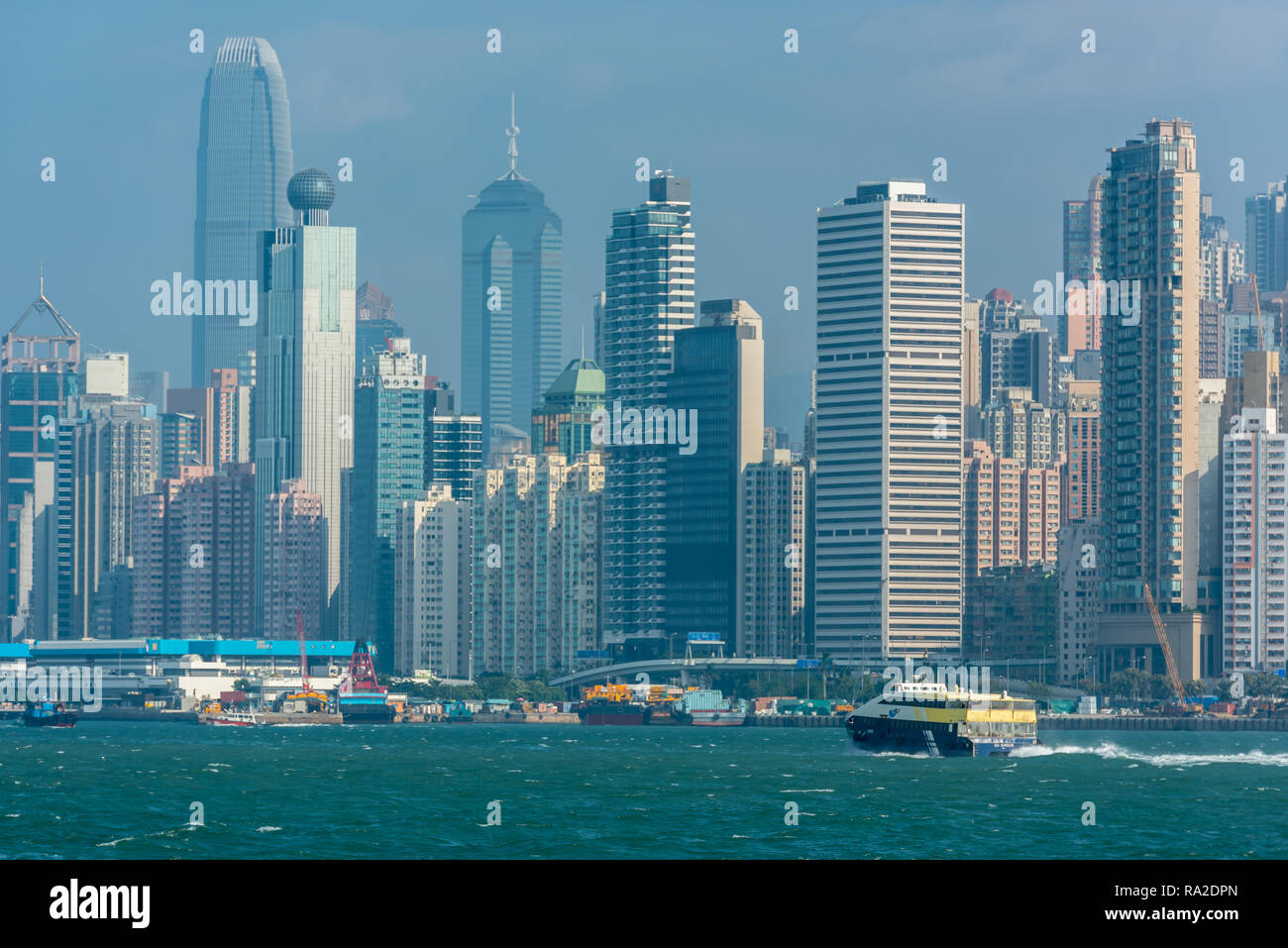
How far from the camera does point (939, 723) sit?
180125mm

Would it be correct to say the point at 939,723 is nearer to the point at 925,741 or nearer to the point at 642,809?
the point at 925,741

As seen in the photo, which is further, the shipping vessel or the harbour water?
the shipping vessel

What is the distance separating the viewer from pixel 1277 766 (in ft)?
629

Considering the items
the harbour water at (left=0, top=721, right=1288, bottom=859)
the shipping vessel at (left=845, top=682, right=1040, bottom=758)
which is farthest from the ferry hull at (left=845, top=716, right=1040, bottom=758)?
the harbour water at (left=0, top=721, right=1288, bottom=859)

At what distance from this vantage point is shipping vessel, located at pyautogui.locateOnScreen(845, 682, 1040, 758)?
590 feet

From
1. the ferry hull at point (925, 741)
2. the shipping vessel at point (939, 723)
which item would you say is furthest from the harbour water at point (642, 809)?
the shipping vessel at point (939, 723)

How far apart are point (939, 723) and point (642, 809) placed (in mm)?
70545

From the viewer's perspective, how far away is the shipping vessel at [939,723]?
179750 millimetres

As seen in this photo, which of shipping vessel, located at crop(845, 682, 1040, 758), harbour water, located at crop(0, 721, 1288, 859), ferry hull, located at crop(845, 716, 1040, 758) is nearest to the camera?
harbour water, located at crop(0, 721, 1288, 859)

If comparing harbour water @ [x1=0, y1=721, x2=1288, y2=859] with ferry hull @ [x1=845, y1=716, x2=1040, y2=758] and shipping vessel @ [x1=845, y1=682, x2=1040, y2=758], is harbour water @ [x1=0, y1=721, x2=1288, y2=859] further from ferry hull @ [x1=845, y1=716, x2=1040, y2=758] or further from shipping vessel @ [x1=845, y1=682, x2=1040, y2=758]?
shipping vessel @ [x1=845, y1=682, x2=1040, y2=758]

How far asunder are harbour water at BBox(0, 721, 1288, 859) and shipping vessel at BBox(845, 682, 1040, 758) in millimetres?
2253
